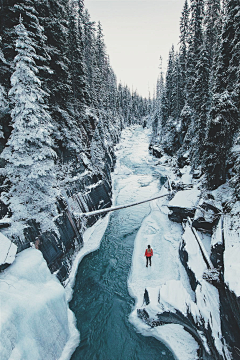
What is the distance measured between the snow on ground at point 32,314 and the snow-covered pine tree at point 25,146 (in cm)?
210

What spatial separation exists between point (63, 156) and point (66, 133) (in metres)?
2.24

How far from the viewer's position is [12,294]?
627cm

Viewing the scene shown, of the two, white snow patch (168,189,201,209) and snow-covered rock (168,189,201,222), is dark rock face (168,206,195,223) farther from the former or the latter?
white snow patch (168,189,201,209)

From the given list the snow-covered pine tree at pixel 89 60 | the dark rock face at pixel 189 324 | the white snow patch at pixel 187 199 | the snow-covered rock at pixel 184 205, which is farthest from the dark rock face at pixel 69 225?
the snow-covered pine tree at pixel 89 60

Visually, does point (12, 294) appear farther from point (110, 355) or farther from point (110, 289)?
point (110, 289)

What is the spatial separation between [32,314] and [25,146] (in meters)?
7.39

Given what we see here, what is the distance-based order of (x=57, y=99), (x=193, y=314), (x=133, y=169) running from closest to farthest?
(x=193, y=314)
(x=57, y=99)
(x=133, y=169)

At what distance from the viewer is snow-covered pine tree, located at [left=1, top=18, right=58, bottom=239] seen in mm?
8656

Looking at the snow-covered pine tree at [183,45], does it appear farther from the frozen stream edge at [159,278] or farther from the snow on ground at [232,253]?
the snow on ground at [232,253]

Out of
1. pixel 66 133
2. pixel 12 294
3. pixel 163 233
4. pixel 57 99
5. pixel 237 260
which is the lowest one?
pixel 163 233

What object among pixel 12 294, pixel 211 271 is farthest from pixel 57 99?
pixel 211 271

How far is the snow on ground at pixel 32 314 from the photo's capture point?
5516 mm

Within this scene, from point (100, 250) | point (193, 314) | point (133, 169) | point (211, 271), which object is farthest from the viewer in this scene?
point (133, 169)

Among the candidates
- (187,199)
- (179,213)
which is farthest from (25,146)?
(187,199)
